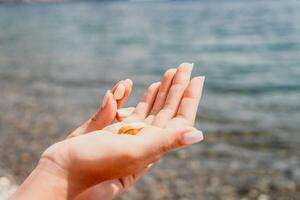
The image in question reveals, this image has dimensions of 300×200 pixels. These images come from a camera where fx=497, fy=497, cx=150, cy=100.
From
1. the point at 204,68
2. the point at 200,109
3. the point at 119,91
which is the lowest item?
the point at 204,68

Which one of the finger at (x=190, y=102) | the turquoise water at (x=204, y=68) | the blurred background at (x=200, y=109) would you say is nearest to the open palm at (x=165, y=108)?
the finger at (x=190, y=102)

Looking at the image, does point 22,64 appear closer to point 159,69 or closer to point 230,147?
point 159,69

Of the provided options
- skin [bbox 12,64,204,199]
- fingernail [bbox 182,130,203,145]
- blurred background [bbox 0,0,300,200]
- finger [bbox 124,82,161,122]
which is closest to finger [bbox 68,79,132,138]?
finger [bbox 124,82,161,122]

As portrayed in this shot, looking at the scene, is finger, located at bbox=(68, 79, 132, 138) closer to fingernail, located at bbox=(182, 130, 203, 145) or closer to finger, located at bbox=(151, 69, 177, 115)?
finger, located at bbox=(151, 69, 177, 115)

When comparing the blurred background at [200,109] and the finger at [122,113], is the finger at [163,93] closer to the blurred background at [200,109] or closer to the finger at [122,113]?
the finger at [122,113]

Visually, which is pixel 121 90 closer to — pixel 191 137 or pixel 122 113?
pixel 122 113

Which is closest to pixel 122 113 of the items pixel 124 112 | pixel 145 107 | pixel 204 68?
pixel 124 112
